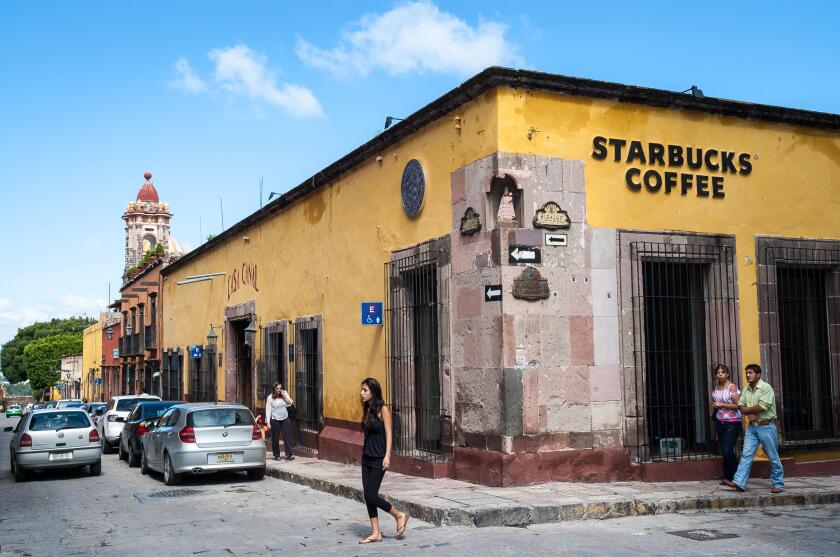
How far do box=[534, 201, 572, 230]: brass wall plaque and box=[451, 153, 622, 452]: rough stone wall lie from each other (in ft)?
0.28

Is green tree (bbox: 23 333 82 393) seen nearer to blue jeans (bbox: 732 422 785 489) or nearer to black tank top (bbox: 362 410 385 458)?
black tank top (bbox: 362 410 385 458)

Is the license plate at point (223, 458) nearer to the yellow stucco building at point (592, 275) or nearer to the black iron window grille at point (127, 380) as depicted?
the yellow stucco building at point (592, 275)

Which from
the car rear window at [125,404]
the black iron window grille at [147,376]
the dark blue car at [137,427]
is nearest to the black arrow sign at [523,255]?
the dark blue car at [137,427]

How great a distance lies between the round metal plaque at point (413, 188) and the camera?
1320 cm

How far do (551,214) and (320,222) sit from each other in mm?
7712

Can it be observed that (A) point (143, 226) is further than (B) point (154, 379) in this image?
Yes

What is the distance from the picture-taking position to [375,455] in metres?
8.38

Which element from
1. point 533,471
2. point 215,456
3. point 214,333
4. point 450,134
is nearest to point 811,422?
point 533,471

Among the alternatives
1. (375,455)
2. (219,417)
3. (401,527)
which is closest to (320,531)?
(401,527)

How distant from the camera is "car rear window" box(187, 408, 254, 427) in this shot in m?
13.9

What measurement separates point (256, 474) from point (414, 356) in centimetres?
367

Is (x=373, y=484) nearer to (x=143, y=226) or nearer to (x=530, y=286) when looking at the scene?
(x=530, y=286)

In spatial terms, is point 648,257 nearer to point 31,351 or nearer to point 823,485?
point 823,485

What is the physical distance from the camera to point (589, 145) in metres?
11.7
